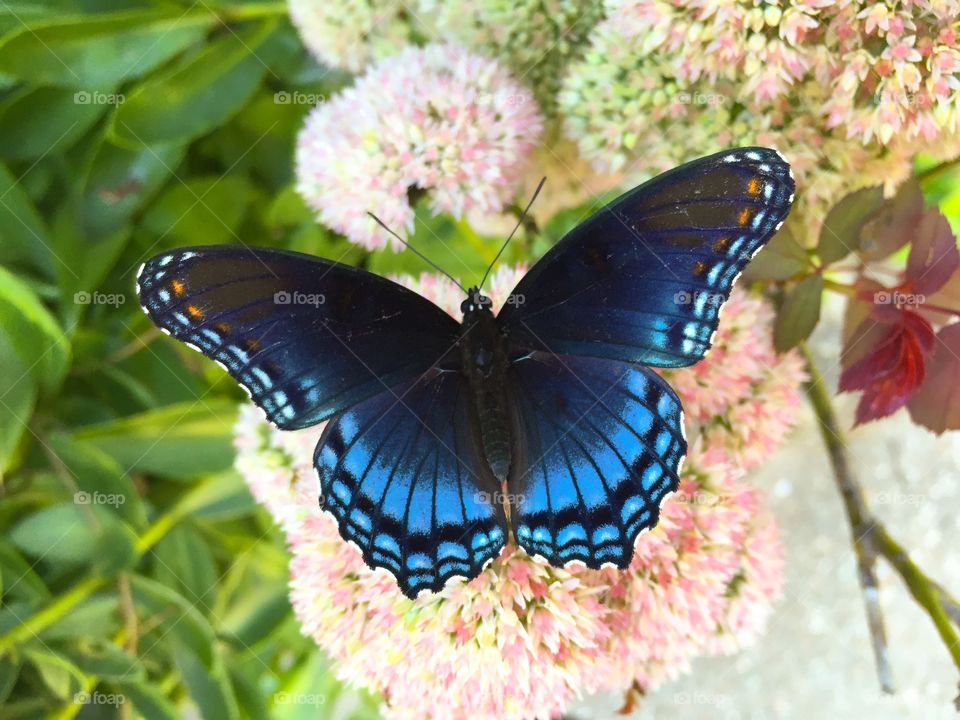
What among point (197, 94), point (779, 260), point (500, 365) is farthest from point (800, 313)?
point (197, 94)

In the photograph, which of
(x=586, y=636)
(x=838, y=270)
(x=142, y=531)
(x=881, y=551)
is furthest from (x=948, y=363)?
(x=142, y=531)

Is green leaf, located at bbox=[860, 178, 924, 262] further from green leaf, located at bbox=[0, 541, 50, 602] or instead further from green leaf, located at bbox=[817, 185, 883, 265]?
green leaf, located at bbox=[0, 541, 50, 602]

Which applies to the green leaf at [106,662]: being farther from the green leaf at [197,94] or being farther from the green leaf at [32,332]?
the green leaf at [197,94]

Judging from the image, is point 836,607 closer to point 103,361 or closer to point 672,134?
point 672,134

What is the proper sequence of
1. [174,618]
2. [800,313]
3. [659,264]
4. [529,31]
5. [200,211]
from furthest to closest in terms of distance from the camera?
1. [200,211]
2. [174,618]
3. [529,31]
4. [800,313]
5. [659,264]

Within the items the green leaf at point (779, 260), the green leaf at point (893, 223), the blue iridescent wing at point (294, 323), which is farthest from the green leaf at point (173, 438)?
the green leaf at point (893, 223)

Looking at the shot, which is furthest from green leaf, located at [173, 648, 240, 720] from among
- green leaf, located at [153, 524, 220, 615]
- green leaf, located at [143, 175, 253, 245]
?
green leaf, located at [143, 175, 253, 245]

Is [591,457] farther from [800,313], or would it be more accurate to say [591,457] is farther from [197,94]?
[197,94]
